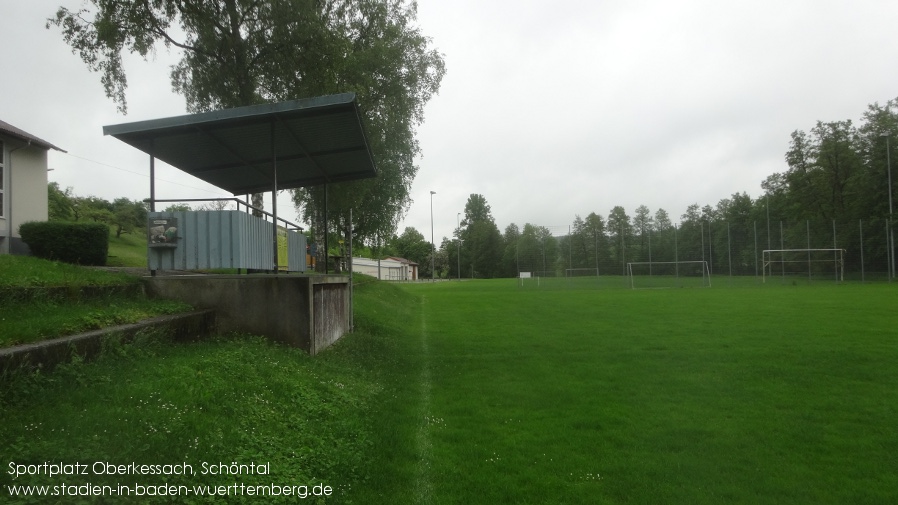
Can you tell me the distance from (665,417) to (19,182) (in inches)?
817

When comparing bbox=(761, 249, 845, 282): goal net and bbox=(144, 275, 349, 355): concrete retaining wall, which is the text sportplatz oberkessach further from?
bbox=(761, 249, 845, 282): goal net

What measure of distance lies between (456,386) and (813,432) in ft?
14.7

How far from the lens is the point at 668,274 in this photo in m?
42.8

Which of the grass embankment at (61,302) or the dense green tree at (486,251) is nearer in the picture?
the grass embankment at (61,302)

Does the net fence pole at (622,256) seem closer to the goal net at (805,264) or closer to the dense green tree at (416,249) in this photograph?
the goal net at (805,264)

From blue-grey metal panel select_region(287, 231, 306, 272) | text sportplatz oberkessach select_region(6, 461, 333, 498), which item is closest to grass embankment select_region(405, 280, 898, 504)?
Answer: text sportplatz oberkessach select_region(6, 461, 333, 498)

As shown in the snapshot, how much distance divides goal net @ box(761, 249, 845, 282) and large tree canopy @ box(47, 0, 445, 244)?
30724 mm

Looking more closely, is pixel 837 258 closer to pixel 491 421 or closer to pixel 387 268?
pixel 491 421

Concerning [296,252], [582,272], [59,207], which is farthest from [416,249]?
[296,252]

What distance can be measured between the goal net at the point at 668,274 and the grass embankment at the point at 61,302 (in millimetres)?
36708

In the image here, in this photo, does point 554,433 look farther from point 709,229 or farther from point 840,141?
point 840,141

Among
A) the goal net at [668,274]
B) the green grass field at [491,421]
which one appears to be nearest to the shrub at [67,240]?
the green grass field at [491,421]

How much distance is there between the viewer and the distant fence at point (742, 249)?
138ft

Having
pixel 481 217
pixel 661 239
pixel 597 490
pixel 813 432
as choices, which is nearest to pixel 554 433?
pixel 597 490
